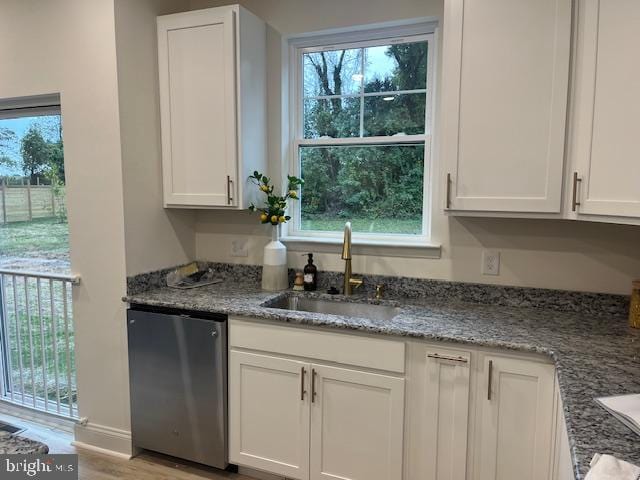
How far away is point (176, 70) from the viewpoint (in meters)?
2.52

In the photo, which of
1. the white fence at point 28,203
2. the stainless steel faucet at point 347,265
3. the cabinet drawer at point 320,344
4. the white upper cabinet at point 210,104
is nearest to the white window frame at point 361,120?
the stainless steel faucet at point 347,265

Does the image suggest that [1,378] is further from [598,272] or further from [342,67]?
[598,272]

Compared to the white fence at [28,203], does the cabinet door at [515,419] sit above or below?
below

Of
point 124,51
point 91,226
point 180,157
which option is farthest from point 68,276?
point 124,51

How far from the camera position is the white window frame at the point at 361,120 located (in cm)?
248

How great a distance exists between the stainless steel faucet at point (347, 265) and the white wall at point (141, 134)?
108 centimetres

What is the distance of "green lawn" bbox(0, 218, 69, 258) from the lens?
2793 millimetres

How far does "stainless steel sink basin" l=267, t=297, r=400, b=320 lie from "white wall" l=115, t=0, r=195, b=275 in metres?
0.79

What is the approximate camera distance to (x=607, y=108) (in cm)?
173

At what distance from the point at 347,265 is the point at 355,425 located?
2.72ft

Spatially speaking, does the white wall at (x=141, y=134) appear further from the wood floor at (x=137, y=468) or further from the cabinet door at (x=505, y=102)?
the cabinet door at (x=505, y=102)

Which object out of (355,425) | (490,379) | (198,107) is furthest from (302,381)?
(198,107)

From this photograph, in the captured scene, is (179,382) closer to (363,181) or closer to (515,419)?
(363,181)

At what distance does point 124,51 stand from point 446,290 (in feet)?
6.88
